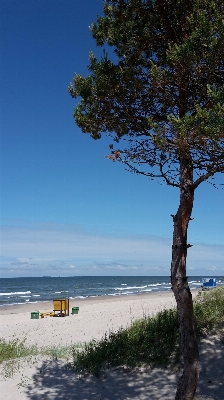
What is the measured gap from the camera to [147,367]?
6844 millimetres

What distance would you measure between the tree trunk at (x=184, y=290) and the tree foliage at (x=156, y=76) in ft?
0.64

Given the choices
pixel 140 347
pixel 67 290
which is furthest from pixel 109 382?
pixel 67 290

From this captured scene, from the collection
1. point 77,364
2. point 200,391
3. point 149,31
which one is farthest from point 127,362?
point 149,31

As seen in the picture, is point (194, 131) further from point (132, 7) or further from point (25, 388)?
point (25, 388)

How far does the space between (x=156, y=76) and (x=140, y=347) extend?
4.90 meters

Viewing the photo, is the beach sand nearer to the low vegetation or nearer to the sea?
the low vegetation

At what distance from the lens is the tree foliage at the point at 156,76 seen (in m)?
4.82

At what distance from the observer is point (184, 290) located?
16.8 ft

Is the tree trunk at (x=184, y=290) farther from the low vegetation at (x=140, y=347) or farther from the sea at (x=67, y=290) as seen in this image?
the sea at (x=67, y=290)

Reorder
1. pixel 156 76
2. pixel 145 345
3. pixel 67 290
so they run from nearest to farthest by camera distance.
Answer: pixel 156 76
pixel 145 345
pixel 67 290

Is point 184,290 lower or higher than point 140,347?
higher

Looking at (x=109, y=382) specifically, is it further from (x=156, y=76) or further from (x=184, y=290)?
(x=156, y=76)

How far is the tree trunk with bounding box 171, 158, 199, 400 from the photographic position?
194 inches

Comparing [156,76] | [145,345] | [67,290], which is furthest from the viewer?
[67,290]
